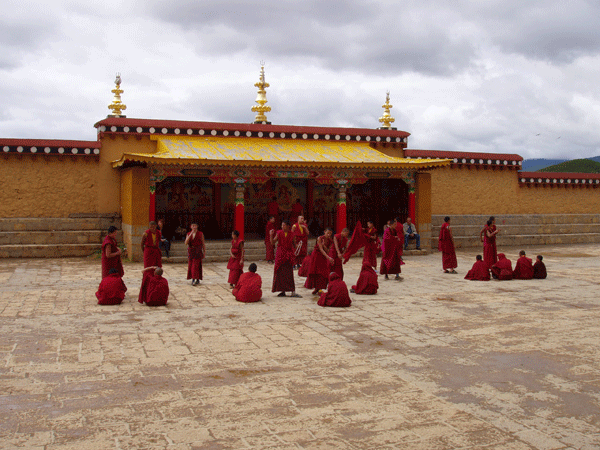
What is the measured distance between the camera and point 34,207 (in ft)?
65.1

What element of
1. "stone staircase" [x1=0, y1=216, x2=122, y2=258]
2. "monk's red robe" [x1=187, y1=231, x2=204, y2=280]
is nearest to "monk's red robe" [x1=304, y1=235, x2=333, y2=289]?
"monk's red robe" [x1=187, y1=231, x2=204, y2=280]

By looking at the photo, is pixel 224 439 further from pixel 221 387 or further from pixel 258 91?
pixel 258 91

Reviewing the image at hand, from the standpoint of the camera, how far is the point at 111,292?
10.7m

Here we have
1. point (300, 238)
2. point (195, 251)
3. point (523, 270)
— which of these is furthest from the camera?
point (300, 238)

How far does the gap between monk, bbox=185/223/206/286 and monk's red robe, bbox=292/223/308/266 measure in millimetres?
2076

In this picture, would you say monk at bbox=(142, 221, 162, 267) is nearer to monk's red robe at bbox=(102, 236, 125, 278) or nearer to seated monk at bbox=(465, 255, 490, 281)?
monk's red robe at bbox=(102, 236, 125, 278)

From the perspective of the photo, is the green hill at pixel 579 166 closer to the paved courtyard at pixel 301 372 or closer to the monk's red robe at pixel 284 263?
the paved courtyard at pixel 301 372

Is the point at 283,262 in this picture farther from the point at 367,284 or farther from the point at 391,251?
the point at 391,251

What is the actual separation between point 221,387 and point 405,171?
15.5 metres

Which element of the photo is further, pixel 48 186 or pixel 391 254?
pixel 48 186

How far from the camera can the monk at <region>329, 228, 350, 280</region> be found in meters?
11.7

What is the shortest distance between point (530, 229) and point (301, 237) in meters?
14.0

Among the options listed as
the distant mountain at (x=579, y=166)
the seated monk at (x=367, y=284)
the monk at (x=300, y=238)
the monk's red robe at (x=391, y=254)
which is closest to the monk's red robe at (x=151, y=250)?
the monk at (x=300, y=238)

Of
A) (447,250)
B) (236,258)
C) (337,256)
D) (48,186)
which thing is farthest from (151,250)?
(48,186)
